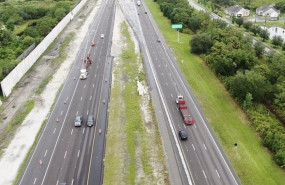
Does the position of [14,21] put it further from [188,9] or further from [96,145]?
[96,145]

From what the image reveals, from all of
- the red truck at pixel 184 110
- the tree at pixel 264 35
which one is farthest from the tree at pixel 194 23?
the red truck at pixel 184 110

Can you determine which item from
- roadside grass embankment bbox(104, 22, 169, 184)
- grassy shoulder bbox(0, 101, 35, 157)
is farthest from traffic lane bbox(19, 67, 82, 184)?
roadside grass embankment bbox(104, 22, 169, 184)

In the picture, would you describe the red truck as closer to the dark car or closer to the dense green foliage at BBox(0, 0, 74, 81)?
the dark car

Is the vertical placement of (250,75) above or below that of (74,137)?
above

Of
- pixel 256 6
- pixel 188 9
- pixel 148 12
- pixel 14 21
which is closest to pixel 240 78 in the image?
pixel 188 9

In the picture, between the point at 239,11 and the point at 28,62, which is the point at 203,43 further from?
the point at 239,11

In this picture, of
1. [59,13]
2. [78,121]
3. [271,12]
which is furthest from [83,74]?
[271,12]
